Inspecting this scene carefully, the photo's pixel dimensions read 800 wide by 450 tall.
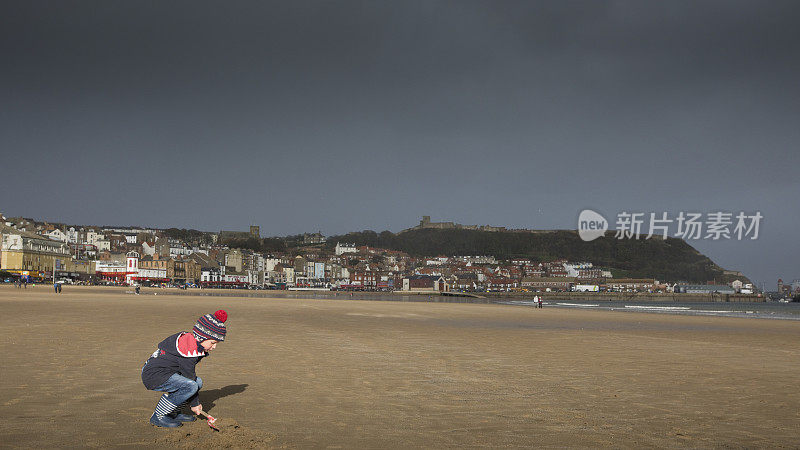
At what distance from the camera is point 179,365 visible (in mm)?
7133

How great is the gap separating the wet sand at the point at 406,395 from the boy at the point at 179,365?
340 millimetres

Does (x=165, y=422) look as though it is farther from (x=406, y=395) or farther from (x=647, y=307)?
(x=647, y=307)

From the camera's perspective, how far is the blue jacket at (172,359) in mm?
7023

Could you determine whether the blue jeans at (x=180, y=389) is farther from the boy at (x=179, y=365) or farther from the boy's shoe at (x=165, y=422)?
the boy's shoe at (x=165, y=422)

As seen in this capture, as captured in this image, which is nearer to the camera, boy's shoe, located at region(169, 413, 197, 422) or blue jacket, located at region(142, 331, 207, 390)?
blue jacket, located at region(142, 331, 207, 390)

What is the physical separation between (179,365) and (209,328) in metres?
0.63

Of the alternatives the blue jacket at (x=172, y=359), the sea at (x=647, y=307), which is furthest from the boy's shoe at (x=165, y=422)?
the sea at (x=647, y=307)

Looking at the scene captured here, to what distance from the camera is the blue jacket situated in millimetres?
7023

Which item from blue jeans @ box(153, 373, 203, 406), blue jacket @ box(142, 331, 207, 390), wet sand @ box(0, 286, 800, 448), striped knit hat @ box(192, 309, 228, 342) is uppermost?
striped knit hat @ box(192, 309, 228, 342)

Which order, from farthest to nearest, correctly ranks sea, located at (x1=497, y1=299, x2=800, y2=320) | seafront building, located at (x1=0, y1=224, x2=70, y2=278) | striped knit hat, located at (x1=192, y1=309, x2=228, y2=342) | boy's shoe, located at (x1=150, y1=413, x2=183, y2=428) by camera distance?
seafront building, located at (x1=0, y1=224, x2=70, y2=278)
sea, located at (x1=497, y1=299, x2=800, y2=320)
boy's shoe, located at (x1=150, y1=413, x2=183, y2=428)
striped knit hat, located at (x1=192, y1=309, x2=228, y2=342)

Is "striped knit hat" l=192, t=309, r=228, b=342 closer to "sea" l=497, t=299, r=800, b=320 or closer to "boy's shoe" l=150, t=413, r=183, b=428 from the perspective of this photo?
"boy's shoe" l=150, t=413, r=183, b=428

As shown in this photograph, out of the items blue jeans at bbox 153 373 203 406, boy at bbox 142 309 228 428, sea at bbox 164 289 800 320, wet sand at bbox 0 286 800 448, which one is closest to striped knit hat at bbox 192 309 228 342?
boy at bbox 142 309 228 428

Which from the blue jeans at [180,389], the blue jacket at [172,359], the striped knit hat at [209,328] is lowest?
the blue jeans at [180,389]

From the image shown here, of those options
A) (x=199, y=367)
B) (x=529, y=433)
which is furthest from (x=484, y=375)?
(x=199, y=367)
